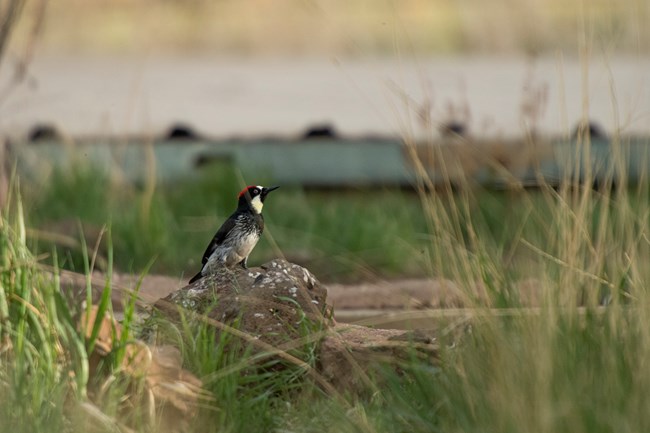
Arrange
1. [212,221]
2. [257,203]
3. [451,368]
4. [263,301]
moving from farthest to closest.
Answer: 1. [212,221]
2. [257,203]
3. [263,301]
4. [451,368]

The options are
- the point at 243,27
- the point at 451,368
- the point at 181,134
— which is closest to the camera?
the point at 451,368

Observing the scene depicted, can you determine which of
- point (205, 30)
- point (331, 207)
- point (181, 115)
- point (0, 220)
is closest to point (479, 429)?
point (0, 220)

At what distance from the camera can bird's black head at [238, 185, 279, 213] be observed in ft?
18.0

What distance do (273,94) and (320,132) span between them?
26.2ft

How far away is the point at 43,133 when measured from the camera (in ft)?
31.7

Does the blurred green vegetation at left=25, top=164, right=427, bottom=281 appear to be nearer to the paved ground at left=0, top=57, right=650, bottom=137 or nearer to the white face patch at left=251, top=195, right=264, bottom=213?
the paved ground at left=0, top=57, right=650, bottom=137

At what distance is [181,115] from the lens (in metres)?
14.2

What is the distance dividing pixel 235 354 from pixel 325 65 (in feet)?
62.4

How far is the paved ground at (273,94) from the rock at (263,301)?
4.20 metres

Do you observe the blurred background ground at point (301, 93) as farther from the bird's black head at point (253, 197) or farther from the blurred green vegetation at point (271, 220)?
the bird's black head at point (253, 197)

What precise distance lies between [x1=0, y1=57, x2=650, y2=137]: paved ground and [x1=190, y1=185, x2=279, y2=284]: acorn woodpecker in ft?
12.2

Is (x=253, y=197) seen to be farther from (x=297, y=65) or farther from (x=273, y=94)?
(x=297, y=65)

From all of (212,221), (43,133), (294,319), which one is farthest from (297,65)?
(294,319)

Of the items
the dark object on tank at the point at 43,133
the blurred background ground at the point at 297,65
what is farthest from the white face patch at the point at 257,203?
the dark object on tank at the point at 43,133
